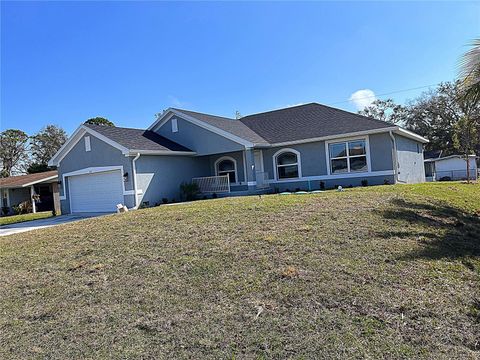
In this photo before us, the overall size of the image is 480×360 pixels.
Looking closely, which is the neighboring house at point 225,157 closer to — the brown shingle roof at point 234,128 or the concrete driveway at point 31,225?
the brown shingle roof at point 234,128

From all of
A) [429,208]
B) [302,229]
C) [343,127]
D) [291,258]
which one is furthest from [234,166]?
[291,258]

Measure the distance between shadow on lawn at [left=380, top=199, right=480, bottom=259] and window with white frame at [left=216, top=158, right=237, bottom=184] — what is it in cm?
1197

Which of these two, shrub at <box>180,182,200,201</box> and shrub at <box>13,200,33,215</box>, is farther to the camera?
shrub at <box>13,200,33,215</box>

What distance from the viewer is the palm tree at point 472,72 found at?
30.0 ft

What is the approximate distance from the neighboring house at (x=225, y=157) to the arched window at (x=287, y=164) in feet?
0.18

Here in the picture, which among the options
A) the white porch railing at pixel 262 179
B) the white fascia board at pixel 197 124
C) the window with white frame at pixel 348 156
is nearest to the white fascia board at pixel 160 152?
the white fascia board at pixel 197 124

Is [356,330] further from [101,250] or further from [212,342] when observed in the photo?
[101,250]

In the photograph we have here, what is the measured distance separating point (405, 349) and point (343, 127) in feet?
53.3

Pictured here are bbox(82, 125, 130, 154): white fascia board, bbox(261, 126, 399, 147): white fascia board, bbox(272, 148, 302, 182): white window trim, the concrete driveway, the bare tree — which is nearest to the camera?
the concrete driveway

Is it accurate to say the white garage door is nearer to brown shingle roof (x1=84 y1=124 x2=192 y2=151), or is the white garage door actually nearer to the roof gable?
brown shingle roof (x1=84 y1=124 x2=192 y2=151)

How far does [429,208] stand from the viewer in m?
9.91

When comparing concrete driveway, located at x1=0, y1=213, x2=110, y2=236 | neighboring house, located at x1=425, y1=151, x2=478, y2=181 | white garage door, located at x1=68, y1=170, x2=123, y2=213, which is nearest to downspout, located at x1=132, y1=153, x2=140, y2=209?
white garage door, located at x1=68, y1=170, x2=123, y2=213

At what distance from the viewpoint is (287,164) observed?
67.2 feet

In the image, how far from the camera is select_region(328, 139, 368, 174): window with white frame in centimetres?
1839
